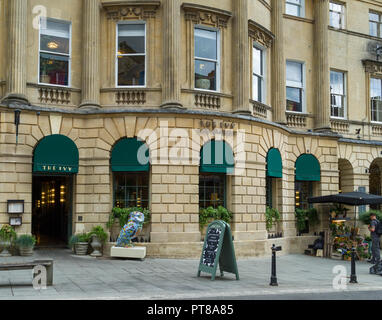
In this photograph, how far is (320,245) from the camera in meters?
23.4

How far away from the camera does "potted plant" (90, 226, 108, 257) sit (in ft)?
62.6

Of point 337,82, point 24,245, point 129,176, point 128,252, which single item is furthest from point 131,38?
point 337,82

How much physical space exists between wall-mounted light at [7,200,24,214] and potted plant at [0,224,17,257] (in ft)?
1.82

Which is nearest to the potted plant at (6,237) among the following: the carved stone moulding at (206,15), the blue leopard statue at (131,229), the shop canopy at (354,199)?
the blue leopard statue at (131,229)

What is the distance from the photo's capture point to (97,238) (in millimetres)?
19250

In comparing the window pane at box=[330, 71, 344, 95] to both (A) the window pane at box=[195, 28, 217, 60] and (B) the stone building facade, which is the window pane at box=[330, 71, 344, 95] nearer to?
(B) the stone building facade

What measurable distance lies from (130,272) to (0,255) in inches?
213

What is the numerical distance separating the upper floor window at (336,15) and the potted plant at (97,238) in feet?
56.8

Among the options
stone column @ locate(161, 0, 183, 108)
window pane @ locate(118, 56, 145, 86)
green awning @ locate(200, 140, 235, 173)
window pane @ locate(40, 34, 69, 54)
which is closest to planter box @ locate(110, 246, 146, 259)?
green awning @ locate(200, 140, 235, 173)

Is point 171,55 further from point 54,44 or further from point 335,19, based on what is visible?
point 335,19

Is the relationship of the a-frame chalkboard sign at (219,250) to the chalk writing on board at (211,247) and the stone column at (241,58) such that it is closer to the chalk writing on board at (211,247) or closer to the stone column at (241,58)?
the chalk writing on board at (211,247)

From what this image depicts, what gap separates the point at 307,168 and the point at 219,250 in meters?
12.4
